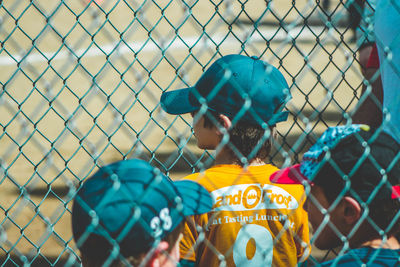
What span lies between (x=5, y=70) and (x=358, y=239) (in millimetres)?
6262

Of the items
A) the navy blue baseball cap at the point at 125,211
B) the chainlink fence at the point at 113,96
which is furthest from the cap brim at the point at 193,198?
the chainlink fence at the point at 113,96

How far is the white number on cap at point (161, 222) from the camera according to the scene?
59.5 inches

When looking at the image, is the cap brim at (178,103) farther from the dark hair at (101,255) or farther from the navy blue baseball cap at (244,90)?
the dark hair at (101,255)

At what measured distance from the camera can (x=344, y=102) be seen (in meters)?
5.75

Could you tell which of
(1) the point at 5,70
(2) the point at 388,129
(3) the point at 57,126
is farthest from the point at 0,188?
(2) the point at 388,129

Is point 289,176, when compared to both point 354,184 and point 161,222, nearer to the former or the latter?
point 354,184

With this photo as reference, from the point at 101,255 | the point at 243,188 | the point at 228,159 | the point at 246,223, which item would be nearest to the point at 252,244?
the point at 246,223

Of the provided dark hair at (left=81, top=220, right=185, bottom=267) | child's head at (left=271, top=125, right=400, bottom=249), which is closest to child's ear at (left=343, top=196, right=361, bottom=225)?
child's head at (left=271, top=125, right=400, bottom=249)

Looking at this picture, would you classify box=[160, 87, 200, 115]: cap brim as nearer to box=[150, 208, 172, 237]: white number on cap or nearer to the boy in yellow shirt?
the boy in yellow shirt

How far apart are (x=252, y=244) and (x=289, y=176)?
0.31 m

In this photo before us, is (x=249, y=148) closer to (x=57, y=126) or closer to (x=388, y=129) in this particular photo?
(x=388, y=129)

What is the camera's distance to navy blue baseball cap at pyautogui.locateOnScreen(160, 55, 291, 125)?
209cm

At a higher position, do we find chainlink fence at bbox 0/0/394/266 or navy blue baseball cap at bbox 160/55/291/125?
navy blue baseball cap at bbox 160/55/291/125

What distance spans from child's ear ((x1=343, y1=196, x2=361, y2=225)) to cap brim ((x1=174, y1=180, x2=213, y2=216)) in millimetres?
486
